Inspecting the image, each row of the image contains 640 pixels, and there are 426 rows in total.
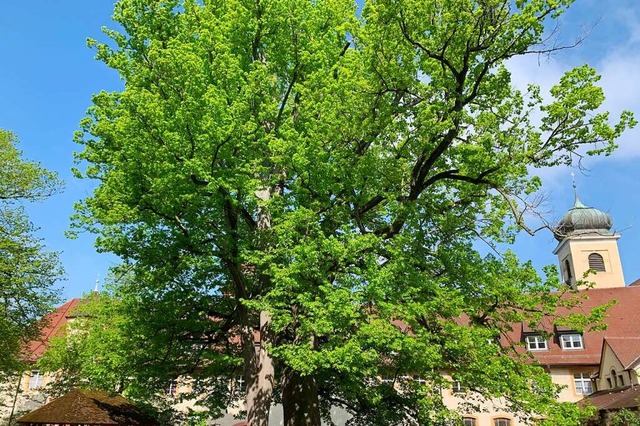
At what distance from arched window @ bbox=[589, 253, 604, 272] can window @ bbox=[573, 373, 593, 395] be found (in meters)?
19.1

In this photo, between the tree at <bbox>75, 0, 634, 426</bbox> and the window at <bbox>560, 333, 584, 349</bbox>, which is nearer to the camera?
the tree at <bbox>75, 0, 634, 426</bbox>

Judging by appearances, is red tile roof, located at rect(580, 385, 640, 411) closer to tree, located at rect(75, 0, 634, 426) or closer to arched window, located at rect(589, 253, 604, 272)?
tree, located at rect(75, 0, 634, 426)

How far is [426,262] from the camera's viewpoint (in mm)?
14148

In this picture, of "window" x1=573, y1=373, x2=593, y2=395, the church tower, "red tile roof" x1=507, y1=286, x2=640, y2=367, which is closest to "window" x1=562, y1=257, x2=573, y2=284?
the church tower

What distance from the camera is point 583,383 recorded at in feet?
106

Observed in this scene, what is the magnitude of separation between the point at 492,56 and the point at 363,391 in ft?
27.9

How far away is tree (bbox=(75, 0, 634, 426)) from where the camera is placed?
1173 cm

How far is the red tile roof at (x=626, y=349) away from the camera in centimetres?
2850

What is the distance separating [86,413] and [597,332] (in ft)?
102

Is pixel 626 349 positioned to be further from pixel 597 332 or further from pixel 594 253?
pixel 594 253

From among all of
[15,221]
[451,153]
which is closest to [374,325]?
[451,153]

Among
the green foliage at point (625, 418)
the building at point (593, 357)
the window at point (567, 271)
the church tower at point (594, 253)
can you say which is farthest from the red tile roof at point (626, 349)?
the window at point (567, 271)

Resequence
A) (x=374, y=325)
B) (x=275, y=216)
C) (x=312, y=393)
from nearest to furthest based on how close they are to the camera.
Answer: (x=374, y=325) < (x=275, y=216) < (x=312, y=393)

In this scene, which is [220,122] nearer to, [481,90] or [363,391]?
[481,90]
